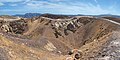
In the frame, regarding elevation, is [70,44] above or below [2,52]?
below

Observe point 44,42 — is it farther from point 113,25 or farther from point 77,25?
point 77,25

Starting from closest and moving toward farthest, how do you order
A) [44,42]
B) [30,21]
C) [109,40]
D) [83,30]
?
[109,40] → [44,42] → [83,30] → [30,21]

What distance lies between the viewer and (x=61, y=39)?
104812mm

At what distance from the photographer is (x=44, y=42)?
73625 millimetres

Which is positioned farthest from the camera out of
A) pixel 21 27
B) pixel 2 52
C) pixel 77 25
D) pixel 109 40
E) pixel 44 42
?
pixel 21 27

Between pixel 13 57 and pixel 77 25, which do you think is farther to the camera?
pixel 77 25

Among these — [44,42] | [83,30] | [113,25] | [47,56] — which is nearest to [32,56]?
[47,56]

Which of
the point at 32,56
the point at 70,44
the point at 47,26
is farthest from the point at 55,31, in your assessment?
the point at 32,56

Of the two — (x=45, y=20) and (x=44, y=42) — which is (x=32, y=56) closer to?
(x=44, y=42)

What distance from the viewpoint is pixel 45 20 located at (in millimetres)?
124562

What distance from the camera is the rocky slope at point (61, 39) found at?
165 feet

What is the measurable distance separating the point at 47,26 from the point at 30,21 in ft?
79.2

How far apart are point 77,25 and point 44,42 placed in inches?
1788

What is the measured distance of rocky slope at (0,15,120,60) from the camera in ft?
165
